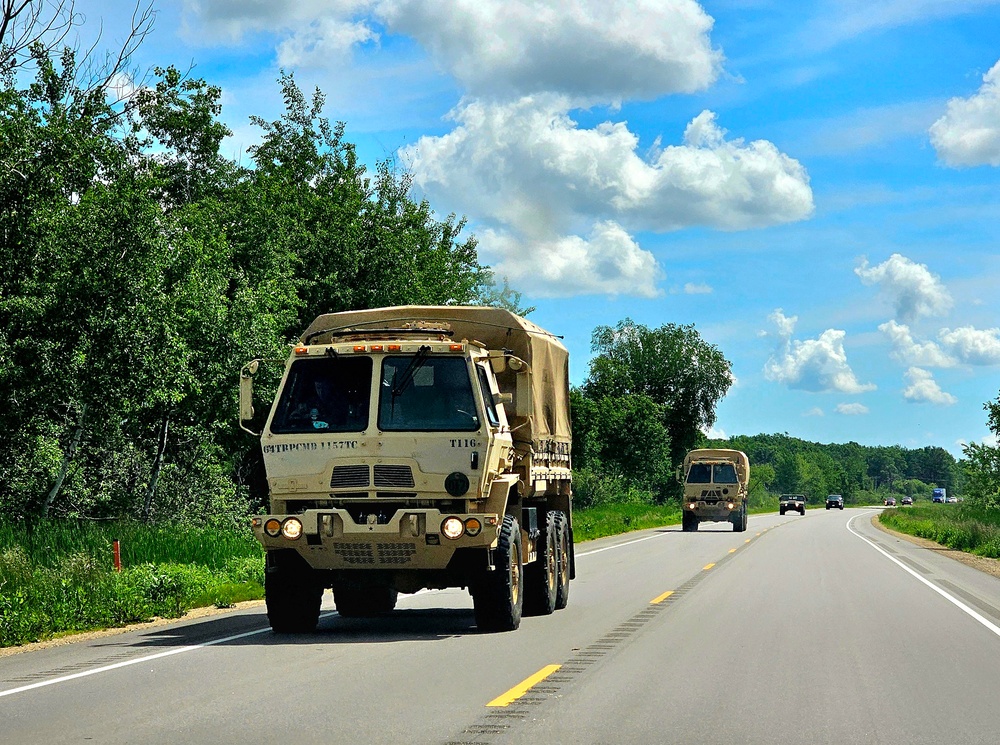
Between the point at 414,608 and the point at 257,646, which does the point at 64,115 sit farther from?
the point at 257,646

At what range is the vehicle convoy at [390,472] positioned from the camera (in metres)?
12.4

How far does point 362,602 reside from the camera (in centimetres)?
1521

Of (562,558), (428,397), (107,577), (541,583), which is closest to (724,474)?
(562,558)

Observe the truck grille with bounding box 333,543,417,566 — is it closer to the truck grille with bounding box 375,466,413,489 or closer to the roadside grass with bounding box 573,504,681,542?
the truck grille with bounding box 375,466,413,489

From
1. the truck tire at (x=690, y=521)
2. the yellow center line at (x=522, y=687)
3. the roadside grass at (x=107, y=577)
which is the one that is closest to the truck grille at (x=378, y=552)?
the yellow center line at (x=522, y=687)

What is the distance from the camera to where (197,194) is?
36.2 meters

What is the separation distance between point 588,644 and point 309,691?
3692 mm

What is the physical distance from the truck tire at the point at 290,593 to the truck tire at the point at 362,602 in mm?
1656

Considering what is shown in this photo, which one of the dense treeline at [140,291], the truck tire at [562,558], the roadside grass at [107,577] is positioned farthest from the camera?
the dense treeline at [140,291]

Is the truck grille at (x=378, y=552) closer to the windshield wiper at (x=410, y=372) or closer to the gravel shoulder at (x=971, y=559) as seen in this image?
the windshield wiper at (x=410, y=372)

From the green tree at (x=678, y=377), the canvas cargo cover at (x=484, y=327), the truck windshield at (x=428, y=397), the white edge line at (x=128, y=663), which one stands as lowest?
the white edge line at (x=128, y=663)

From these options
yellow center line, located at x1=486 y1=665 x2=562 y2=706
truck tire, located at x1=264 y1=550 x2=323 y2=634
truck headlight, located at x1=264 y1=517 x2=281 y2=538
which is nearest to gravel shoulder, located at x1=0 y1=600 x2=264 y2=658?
truck tire, located at x1=264 y1=550 x2=323 y2=634

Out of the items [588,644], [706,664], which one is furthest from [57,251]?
[706,664]

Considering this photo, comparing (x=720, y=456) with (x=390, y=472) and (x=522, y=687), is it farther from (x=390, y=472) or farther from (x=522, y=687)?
(x=522, y=687)
